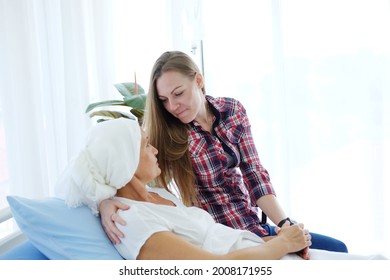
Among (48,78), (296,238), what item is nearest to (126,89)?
(48,78)

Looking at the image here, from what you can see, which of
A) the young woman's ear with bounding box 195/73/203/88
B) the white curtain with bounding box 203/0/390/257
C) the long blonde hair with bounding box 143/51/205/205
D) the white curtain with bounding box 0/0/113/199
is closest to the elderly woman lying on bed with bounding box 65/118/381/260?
the long blonde hair with bounding box 143/51/205/205

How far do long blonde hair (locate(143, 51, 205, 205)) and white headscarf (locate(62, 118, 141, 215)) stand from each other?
43 cm

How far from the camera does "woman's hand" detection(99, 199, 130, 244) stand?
47.1 inches

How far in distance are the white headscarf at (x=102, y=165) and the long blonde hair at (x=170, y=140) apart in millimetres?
429

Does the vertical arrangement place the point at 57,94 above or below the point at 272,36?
below

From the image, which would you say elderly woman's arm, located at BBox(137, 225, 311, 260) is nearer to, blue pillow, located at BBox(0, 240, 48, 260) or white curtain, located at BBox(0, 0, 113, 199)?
blue pillow, located at BBox(0, 240, 48, 260)

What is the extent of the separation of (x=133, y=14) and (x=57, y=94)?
0.75 m

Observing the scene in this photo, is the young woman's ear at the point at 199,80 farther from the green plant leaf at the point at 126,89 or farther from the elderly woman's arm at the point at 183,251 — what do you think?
the elderly woman's arm at the point at 183,251

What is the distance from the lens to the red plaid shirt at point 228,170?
67.9 inches

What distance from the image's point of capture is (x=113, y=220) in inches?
47.4

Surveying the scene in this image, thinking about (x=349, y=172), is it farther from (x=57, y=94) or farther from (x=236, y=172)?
(x=57, y=94)

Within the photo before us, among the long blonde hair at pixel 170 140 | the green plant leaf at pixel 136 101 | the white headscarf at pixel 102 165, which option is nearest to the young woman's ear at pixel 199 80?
the long blonde hair at pixel 170 140

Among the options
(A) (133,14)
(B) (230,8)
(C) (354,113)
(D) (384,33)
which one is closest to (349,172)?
(C) (354,113)

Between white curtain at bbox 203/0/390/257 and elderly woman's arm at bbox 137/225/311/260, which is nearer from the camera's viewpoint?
elderly woman's arm at bbox 137/225/311/260
